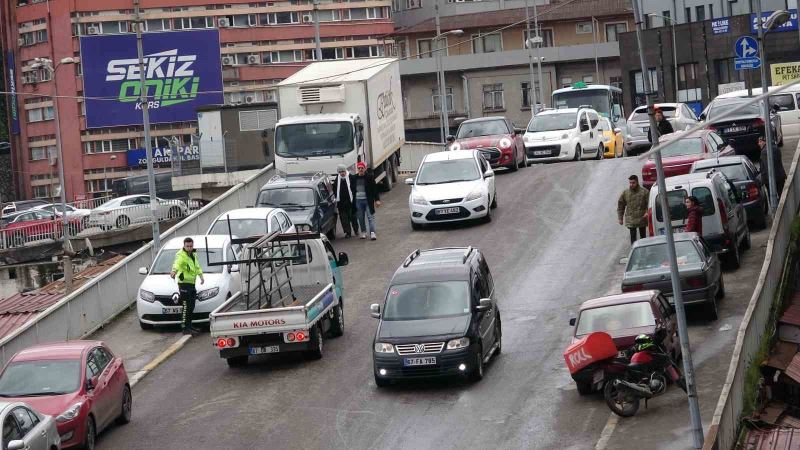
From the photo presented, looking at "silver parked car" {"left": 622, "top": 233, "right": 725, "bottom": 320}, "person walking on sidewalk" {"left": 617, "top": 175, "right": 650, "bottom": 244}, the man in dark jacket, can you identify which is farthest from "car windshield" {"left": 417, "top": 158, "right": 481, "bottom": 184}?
"silver parked car" {"left": 622, "top": 233, "right": 725, "bottom": 320}

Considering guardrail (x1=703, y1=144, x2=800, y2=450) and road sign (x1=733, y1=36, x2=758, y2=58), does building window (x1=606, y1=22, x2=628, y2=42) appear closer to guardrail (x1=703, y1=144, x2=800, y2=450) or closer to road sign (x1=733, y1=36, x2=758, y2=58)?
road sign (x1=733, y1=36, x2=758, y2=58)

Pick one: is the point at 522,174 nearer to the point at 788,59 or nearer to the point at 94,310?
A: the point at 94,310

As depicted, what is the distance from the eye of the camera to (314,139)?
121 ft

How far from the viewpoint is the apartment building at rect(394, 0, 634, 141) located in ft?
323

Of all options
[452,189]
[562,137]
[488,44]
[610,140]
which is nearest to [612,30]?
[488,44]

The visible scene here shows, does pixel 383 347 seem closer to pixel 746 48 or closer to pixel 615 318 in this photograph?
pixel 615 318

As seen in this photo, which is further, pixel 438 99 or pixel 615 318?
pixel 438 99

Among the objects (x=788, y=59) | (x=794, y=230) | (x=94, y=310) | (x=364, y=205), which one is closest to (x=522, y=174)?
(x=364, y=205)

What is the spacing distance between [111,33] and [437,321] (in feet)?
258

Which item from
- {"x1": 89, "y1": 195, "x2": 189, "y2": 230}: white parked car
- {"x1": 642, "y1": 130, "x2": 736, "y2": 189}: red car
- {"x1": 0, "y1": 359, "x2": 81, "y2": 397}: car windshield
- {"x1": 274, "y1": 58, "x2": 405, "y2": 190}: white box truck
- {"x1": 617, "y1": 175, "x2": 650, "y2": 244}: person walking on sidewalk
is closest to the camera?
{"x1": 0, "y1": 359, "x2": 81, "y2": 397}: car windshield

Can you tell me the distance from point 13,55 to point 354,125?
2873 inches

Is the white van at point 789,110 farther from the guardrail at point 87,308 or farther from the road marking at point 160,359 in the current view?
the road marking at point 160,359

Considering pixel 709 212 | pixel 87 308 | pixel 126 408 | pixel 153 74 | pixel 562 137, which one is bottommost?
pixel 126 408

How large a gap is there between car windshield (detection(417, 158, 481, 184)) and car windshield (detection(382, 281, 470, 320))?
12004mm
